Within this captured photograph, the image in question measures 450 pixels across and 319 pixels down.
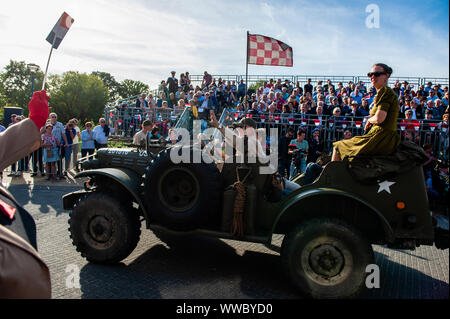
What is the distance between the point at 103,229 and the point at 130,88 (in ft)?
282

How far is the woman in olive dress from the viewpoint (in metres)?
3.91

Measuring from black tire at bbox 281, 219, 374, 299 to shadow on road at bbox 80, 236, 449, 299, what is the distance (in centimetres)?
34

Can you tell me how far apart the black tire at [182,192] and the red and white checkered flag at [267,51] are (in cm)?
322

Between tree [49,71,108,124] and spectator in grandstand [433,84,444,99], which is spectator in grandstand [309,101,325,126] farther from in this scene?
tree [49,71,108,124]

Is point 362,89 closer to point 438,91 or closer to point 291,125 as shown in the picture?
point 438,91

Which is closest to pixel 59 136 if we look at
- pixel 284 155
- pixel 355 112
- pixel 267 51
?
pixel 284 155

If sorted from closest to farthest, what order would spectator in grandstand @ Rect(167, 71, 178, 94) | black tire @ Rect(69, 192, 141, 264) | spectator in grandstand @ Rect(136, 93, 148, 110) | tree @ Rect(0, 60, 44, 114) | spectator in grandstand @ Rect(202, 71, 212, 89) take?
black tire @ Rect(69, 192, 141, 264) < spectator in grandstand @ Rect(136, 93, 148, 110) < spectator in grandstand @ Rect(167, 71, 178, 94) < spectator in grandstand @ Rect(202, 71, 212, 89) < tree @ Rect(0, 60, 44, 114)

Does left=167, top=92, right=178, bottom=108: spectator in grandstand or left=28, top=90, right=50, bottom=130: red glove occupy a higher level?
left=167, top=92, right=178, bottom=108: spectator in grandstand

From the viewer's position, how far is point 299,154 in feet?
30.0

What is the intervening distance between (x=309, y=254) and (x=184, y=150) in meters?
1.92

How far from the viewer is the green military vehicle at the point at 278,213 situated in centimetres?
369

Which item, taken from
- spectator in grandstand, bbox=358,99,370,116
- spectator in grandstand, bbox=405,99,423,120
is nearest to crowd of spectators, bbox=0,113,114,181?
spectator in grandstand, bbox=358,99,370,116

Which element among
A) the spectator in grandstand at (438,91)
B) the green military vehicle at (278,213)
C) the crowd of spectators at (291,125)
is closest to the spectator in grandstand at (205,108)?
the crowd of spectators at (291,125)
